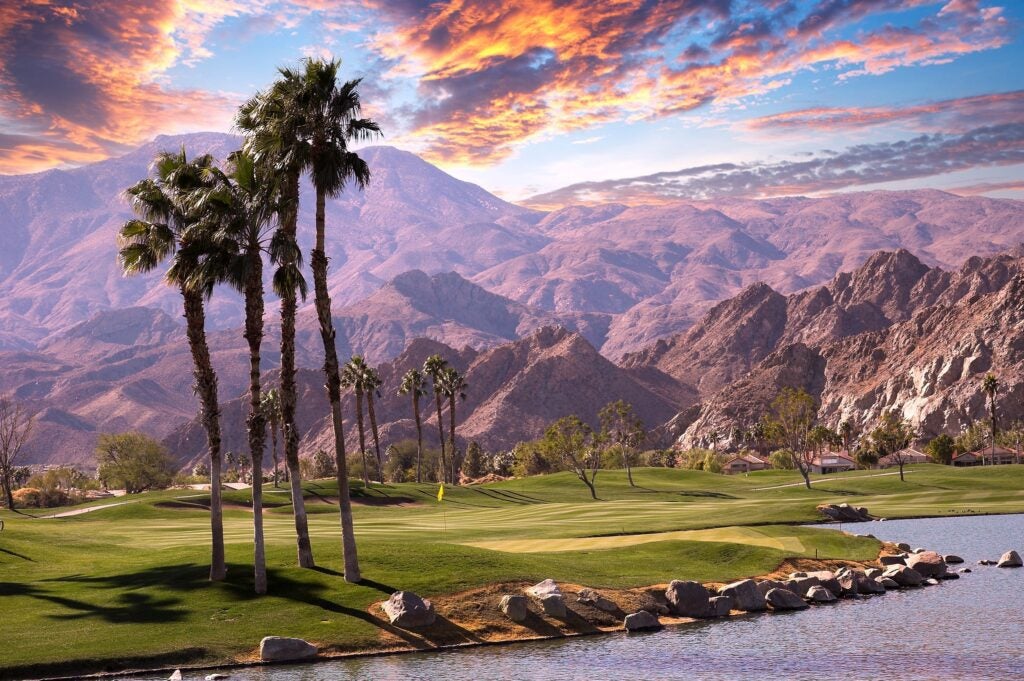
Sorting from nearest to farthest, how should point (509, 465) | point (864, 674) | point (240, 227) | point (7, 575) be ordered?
point (864, 674) → point (240, 227) → point (7, 575) → point (509, 465)

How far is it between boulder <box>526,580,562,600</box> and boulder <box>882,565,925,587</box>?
16.9 m

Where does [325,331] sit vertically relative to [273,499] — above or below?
above

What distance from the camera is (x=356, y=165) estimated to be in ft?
128

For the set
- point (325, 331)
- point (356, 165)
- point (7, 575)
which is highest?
point (356, 165)

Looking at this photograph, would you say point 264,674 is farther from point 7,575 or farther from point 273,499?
point 273,499

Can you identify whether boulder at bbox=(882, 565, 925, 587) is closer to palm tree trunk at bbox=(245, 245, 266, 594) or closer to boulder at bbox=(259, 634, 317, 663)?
boulder at bbox=(259, 634, 317, 663)

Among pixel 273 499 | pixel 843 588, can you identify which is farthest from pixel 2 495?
pixel 843 588

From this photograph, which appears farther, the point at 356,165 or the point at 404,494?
the point at 404,494

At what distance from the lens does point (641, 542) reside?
51812mm

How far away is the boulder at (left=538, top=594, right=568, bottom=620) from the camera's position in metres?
36.4

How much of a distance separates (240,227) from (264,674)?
1588 centimetres

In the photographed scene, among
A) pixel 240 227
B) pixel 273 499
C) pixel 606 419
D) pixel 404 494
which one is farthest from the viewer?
pixel 606 419

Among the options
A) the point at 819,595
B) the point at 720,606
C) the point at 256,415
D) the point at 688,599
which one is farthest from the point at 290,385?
the point at 819,595

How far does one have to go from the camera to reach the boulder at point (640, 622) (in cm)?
3641
